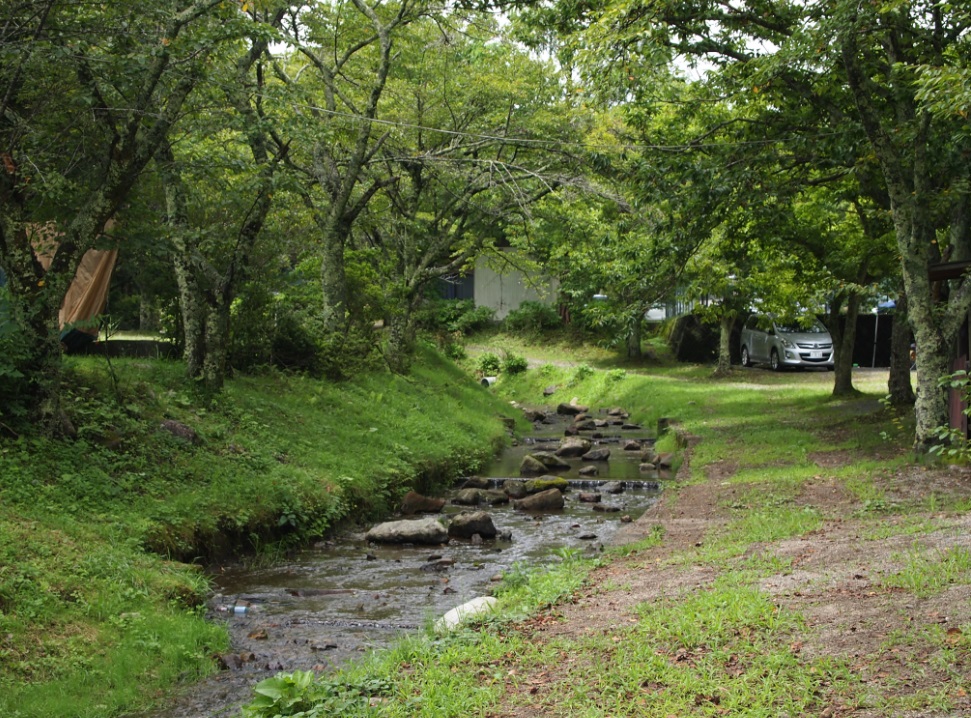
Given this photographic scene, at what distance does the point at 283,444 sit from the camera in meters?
14.3

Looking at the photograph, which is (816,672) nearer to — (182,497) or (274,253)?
(182,497)

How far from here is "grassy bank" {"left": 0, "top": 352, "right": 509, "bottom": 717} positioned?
7.20 m

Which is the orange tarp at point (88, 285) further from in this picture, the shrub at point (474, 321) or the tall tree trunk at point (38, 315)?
the shrub at point (474, 321)

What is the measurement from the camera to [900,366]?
57.9 feet

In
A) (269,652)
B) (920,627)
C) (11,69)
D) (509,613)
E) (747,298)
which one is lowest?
(269,652)

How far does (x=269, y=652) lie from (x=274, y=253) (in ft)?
37.6

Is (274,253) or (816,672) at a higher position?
(274,253)

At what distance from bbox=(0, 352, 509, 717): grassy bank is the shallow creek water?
363 millimetres

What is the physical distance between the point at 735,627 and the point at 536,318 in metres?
35.2

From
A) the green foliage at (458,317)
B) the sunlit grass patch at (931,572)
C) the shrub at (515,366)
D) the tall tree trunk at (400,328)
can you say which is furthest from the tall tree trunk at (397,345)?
the sunlit grass patch at (931,572)

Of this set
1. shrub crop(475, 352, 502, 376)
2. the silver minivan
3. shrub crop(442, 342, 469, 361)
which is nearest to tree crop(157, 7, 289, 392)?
the silver minivan

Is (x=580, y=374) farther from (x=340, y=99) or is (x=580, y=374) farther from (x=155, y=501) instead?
(x=155, y=501)

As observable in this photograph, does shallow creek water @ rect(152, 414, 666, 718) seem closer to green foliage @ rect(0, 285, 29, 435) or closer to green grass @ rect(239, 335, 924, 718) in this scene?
green grass @ rect(239, 335, 924, 718)

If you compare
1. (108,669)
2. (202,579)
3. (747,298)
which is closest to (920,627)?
(108,669)
